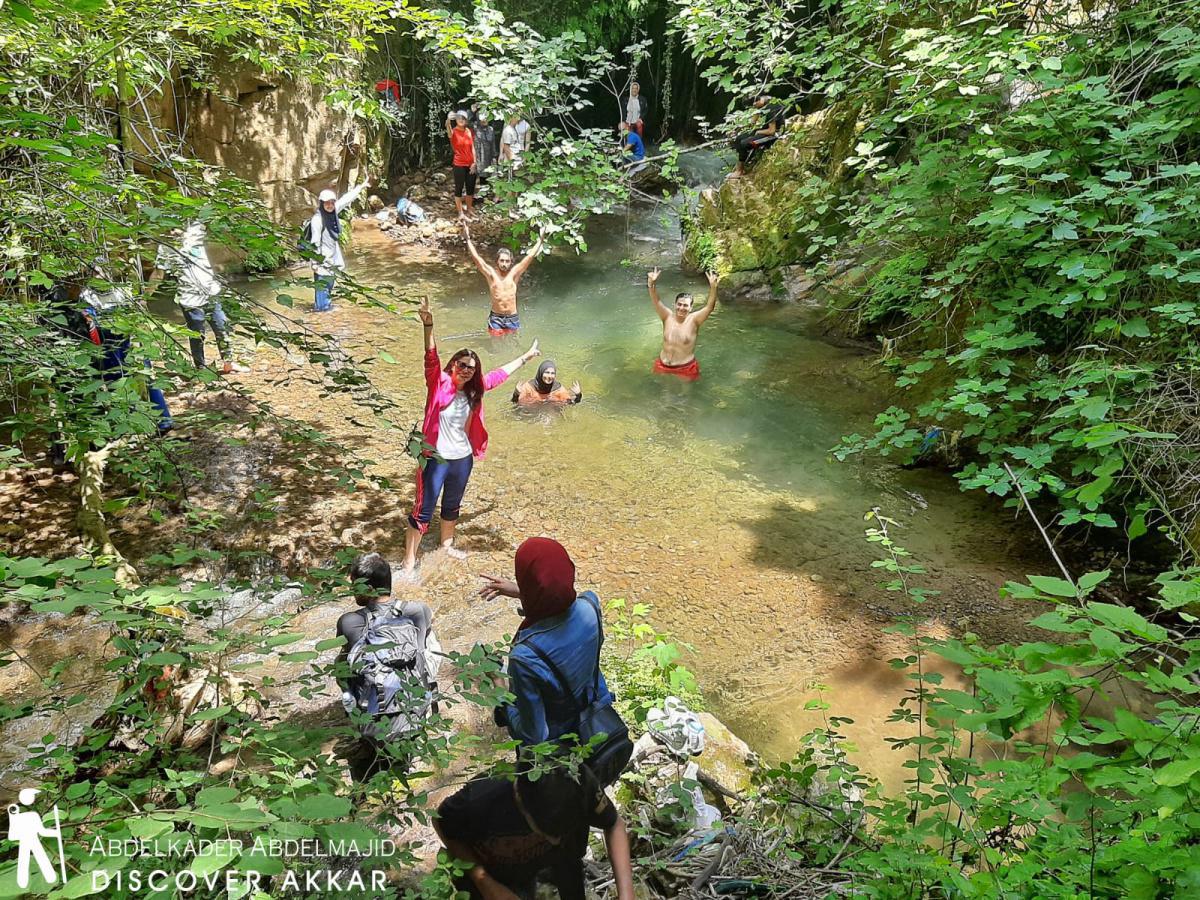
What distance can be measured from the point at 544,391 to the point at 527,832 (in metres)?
5.77

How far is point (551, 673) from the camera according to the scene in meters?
2.60

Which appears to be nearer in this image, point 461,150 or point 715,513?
point 715,513

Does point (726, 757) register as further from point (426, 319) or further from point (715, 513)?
point (426, 319)

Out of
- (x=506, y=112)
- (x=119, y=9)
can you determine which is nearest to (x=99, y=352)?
(x=119, y=9)

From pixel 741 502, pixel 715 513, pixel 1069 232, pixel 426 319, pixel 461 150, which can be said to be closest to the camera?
pixel 1069 232

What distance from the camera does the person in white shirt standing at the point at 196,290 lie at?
2.95m

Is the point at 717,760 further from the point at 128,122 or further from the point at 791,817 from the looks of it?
the point at 128,122

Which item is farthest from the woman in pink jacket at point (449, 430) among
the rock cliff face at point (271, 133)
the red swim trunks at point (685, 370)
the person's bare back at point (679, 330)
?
the rock cliff face at point (271, 133)

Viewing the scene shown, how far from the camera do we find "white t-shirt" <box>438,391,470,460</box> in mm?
5215

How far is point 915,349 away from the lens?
8039 millimetres

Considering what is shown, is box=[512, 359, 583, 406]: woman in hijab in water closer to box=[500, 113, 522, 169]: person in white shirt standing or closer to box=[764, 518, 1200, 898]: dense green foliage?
box=[764, 518, 1200, 898]: dense green foliage

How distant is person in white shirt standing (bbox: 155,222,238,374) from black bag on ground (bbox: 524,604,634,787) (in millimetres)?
2141

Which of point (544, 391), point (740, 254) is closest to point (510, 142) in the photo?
point (740, 254)

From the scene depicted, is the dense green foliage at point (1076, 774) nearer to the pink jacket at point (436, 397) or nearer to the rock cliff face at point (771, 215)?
the pink jacket at point (436, 397)
